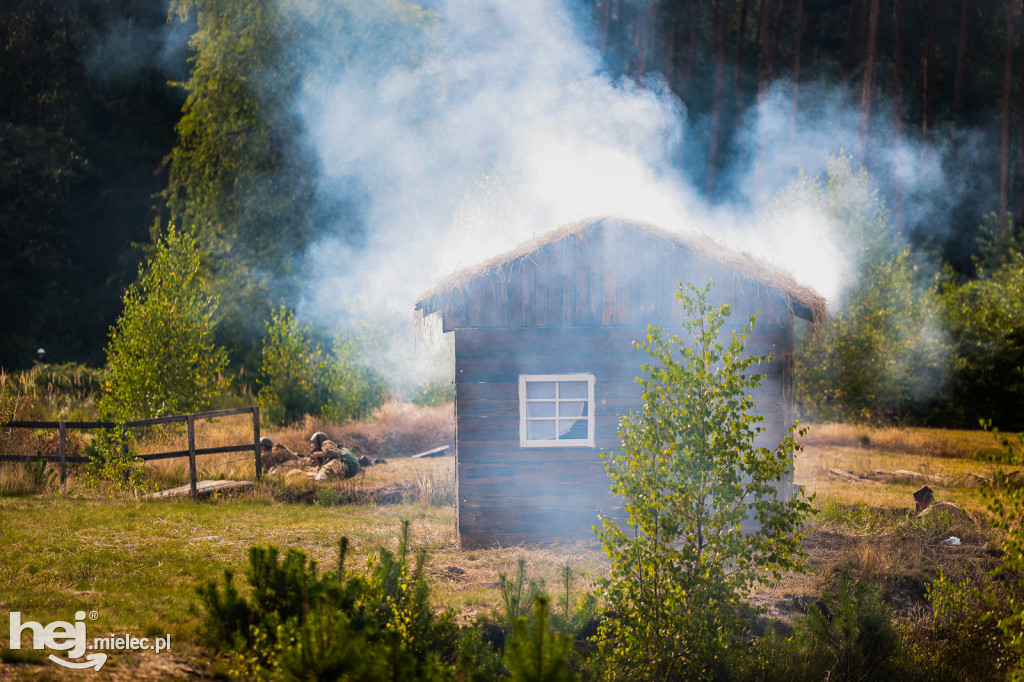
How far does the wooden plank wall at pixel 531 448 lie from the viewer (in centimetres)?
1098

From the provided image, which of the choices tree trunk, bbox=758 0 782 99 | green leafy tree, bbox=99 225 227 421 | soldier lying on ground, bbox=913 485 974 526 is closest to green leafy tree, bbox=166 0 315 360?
green leafy tree, bbox=99 225 227 421

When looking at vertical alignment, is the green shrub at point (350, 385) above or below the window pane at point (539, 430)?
above

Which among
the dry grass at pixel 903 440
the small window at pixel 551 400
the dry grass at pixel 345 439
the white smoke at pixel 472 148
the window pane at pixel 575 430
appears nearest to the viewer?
the small window at pixel 551 400

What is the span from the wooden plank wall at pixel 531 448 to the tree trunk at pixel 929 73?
29.8 meters

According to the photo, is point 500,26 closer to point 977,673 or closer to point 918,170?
point 918,170

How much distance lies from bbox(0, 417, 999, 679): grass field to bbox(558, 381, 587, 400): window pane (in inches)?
85.1

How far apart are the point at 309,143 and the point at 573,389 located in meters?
21.3

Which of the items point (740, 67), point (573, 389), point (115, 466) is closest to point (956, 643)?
point (573, 389)

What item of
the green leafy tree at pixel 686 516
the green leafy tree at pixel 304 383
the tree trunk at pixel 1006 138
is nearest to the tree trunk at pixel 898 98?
the tree trunk at pixel 1006 138

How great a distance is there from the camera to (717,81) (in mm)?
37219

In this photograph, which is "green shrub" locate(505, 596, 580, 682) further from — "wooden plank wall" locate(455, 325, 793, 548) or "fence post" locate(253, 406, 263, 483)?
"fence post" locate(253, 406, 263, 483)

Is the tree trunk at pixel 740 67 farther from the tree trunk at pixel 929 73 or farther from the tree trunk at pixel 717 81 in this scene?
the tree trunk at pixel 929 73

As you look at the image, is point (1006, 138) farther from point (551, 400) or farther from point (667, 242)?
point (551, 400)

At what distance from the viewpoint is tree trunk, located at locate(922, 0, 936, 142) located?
3494 cm
